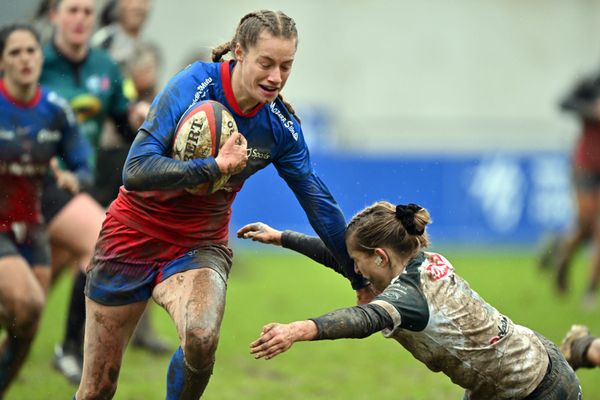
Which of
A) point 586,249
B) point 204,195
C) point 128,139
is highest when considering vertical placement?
point 204,195

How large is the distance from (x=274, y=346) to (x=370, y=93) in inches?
876

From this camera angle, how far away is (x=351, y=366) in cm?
867

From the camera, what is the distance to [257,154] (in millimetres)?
5332

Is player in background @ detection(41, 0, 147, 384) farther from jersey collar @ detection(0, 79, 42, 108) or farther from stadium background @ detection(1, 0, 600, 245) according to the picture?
stadium background @ detection(1, 0, 600, 245)

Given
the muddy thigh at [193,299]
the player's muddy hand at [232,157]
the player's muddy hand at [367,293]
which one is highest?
the player's muddy hand at [232,157]

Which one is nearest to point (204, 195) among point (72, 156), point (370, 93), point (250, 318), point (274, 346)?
point (274, 346)

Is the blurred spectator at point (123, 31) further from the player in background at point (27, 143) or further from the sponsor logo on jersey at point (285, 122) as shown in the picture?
the sponsor logo on jersey at point (285, 122)

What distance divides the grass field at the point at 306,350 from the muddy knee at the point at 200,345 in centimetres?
250

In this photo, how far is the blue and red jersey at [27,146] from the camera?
7078 mm

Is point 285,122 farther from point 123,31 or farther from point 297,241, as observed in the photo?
point 123,31

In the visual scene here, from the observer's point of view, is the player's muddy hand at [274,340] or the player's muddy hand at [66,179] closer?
the player's muddy hand at [274,340]

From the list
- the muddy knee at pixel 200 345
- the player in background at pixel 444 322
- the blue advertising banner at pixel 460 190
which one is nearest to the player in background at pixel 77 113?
the muddy knee at pixel 200 345

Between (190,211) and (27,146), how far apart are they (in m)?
2.26

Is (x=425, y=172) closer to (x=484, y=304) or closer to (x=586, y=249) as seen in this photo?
(x=586, y=249)
